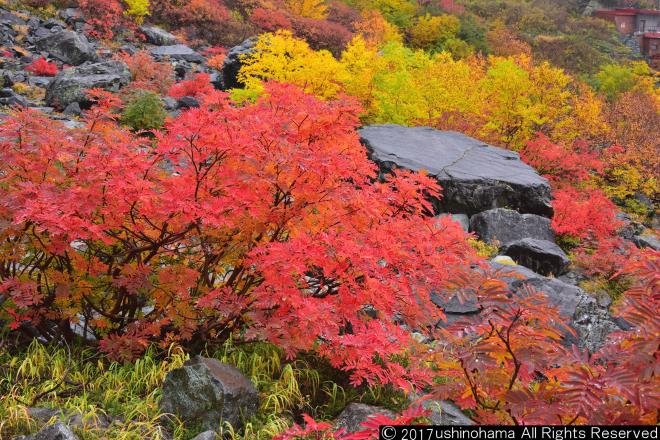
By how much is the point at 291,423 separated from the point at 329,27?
24706 mm

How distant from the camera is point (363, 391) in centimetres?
465

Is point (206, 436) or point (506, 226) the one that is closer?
point (206, 436)

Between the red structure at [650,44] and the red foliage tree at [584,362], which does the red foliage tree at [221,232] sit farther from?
the red structure at [650,44]

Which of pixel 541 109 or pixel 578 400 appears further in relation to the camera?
pixel 541 109

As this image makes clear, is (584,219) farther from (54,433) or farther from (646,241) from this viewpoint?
(54,433)

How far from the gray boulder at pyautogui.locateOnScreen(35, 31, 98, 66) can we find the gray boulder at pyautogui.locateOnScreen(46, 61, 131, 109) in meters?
2.73

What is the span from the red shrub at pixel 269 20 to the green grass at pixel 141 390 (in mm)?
23452

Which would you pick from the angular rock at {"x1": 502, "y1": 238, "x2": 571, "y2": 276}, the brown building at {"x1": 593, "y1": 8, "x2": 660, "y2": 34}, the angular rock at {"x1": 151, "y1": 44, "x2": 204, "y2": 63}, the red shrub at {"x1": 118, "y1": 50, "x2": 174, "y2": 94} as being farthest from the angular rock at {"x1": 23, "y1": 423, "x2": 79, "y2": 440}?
the brown building at {"x1": 593, "y1": 8, "x2": 660, "y2": 34}

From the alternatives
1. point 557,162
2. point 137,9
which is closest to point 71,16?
point 137,9

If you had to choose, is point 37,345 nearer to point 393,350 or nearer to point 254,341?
point 254,341

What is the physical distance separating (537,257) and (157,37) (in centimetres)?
1912

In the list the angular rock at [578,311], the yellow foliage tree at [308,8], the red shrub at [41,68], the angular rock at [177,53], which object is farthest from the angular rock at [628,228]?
the yellow foliage tree at [308,8]

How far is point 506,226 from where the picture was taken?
11023 mm

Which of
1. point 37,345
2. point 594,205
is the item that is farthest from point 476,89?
point 37,345
